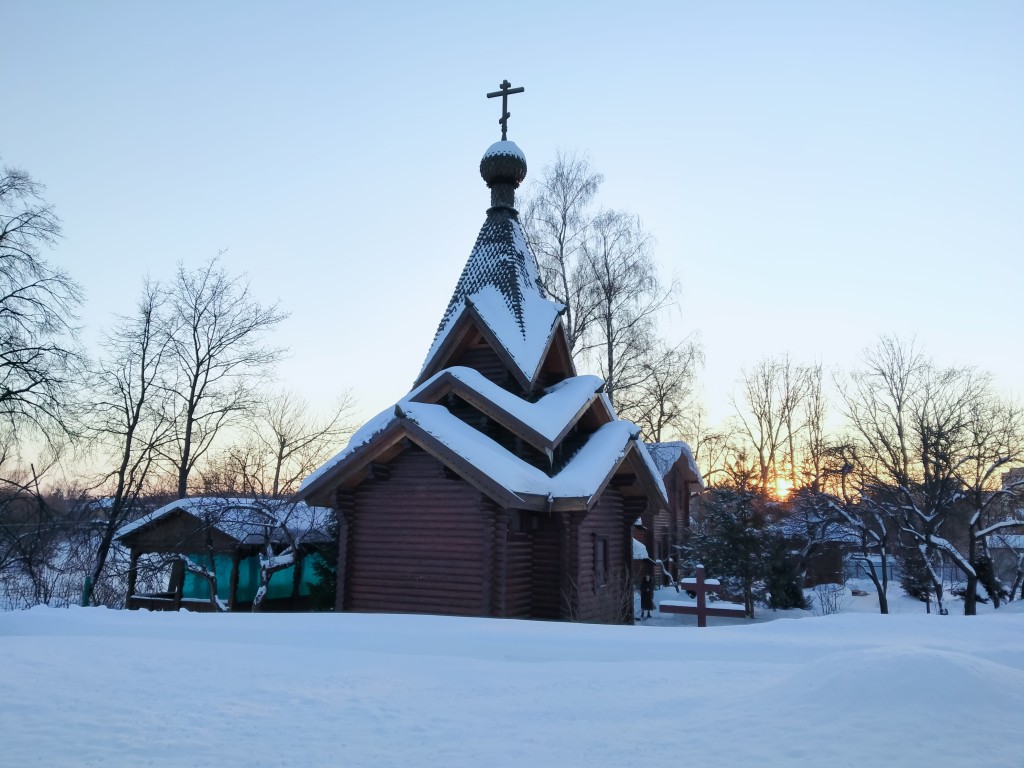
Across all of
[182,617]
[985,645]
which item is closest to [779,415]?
[985,645]

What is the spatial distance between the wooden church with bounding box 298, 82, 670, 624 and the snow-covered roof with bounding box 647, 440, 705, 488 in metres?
16.2

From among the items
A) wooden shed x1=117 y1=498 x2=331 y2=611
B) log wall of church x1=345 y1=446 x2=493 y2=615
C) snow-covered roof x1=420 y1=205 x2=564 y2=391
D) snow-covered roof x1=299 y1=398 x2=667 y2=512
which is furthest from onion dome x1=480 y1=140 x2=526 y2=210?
A: wooden shed x1=117 y1=498 x2=331 y2=611

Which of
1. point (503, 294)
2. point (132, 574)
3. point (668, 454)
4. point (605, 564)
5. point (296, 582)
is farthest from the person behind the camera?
point (668, 454)

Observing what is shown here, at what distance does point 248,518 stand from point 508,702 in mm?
13973

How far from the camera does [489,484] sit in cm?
1009

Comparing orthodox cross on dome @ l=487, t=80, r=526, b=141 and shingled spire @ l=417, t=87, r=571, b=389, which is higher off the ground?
orthodox cross on dome @ l=487, t=80, r=526, b=141

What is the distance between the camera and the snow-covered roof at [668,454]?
98.7ft

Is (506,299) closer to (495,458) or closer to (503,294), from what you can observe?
(503,294)

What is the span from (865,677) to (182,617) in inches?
330

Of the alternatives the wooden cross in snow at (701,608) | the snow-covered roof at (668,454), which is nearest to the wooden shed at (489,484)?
the wooden cross in snow at (701,608)

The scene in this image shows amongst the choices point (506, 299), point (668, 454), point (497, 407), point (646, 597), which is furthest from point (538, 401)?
point (668, 454)

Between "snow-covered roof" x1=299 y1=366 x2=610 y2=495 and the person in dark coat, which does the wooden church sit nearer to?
"snow-covered roof" x1=299 y1=366 x2=610 y2=495

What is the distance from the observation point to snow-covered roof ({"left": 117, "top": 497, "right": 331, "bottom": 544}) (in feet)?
53.4

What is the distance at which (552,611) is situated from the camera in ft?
38.9
